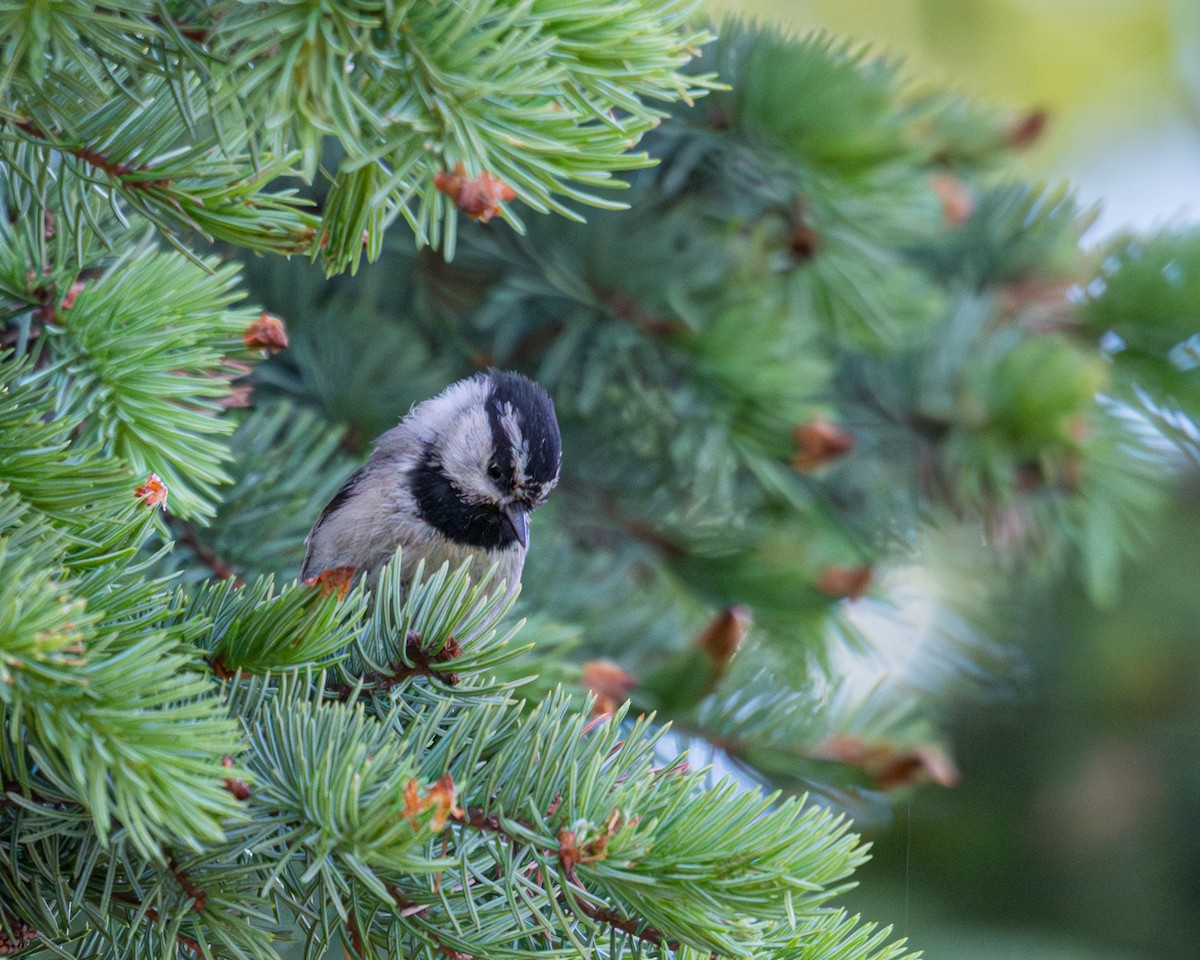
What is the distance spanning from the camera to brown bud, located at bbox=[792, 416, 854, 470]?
1219 millimetres

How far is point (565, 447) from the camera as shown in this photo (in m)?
1.38

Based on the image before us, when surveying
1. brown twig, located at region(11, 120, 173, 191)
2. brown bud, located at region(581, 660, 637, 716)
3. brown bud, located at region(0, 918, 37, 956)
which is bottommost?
brown bud, located at region(581, 660, 637, 716)

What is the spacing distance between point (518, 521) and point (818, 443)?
1.22ft

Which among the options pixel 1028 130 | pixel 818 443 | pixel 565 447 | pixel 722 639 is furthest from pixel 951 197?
pixel 722 639

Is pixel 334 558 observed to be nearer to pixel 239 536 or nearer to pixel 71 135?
pixel 239 536

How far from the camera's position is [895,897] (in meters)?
1.78

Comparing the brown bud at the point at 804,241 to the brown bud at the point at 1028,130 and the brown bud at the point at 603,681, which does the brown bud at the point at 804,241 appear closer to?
the brown bud at the point at 1028,130

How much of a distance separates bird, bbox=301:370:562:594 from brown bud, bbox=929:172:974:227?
55cm

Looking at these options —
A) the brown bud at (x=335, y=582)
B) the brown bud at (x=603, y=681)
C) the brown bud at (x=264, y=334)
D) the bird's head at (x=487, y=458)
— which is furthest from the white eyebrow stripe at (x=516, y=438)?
the brown bud at (x=335, y=582)

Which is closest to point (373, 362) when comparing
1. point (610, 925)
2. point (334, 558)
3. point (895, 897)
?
point (334, 558)

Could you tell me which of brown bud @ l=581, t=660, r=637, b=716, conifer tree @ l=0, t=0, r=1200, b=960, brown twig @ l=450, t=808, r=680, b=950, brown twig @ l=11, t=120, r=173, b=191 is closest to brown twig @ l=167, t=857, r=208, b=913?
conifer tree @ l=0, t=0, r=1200, b=960

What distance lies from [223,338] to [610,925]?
47cm

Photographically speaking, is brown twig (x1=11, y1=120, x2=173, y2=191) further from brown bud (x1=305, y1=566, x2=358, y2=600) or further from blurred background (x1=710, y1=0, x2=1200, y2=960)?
blurred background (x1=710, y1=0, x2=1200, y2=960)

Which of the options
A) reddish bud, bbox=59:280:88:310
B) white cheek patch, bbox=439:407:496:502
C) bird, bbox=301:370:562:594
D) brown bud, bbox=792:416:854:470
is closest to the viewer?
reddish bud, bbox=59:280:88:310
